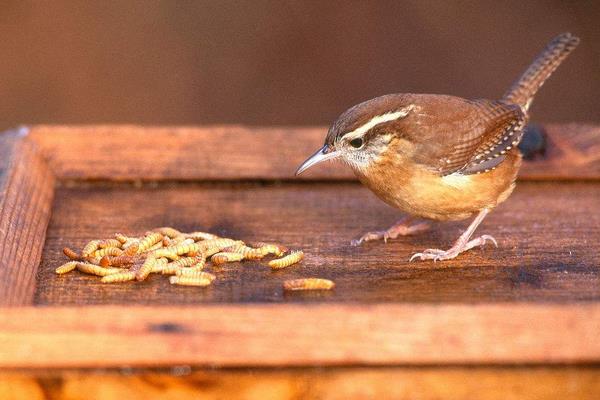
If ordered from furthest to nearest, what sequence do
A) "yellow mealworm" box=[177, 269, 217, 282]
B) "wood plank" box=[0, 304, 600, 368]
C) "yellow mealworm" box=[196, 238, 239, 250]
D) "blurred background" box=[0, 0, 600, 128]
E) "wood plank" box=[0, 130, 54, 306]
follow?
"blurred background" box=[0, 0, 600, 128], "yellow mealworm" box=[196, 238, 239, 250], "yellow mealworm" box=[177, 269, 217, 282], "wood plank" box=[0, 130, 54, 306], "wood plank" box=[0, 304, 600, 368]

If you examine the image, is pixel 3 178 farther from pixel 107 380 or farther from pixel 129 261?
pixel 107 380

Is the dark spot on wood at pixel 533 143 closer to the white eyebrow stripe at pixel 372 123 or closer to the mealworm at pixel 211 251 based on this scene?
the white eyebrow stripe at pixel 372 123

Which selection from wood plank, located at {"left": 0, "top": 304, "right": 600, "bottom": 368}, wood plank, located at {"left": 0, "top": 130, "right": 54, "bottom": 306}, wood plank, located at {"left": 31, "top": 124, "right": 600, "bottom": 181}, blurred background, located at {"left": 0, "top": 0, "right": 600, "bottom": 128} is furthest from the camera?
blurred background, located at {"left": 0, "top": 0, "right": 600, "bottom": 128}

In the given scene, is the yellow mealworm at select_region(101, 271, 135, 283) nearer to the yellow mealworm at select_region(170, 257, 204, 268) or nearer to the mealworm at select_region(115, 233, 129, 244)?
the yellow mealworm at select_region(170, 257, 204, 268)

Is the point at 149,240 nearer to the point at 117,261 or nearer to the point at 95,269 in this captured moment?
the point at 117,261


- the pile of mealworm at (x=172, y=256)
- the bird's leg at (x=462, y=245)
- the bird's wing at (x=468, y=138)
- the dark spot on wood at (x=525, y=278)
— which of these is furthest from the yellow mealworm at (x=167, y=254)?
the dark spot on wood at (x=525, y=278)

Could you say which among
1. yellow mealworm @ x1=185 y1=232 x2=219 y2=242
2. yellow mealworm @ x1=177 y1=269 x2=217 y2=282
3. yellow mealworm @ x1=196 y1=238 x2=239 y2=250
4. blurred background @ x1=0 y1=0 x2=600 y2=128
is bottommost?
yellow mealworm @ x1=177 y1=269 x2=217 y2=282

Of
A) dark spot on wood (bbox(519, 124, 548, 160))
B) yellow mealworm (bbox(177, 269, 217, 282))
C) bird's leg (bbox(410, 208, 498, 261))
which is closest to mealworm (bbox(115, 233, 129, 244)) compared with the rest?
yellow mealworm (bbox(177, 269, 217, 282))

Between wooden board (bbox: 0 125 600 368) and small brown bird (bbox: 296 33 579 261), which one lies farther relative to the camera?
small brown bird (bbox: 296 33 579 261)
